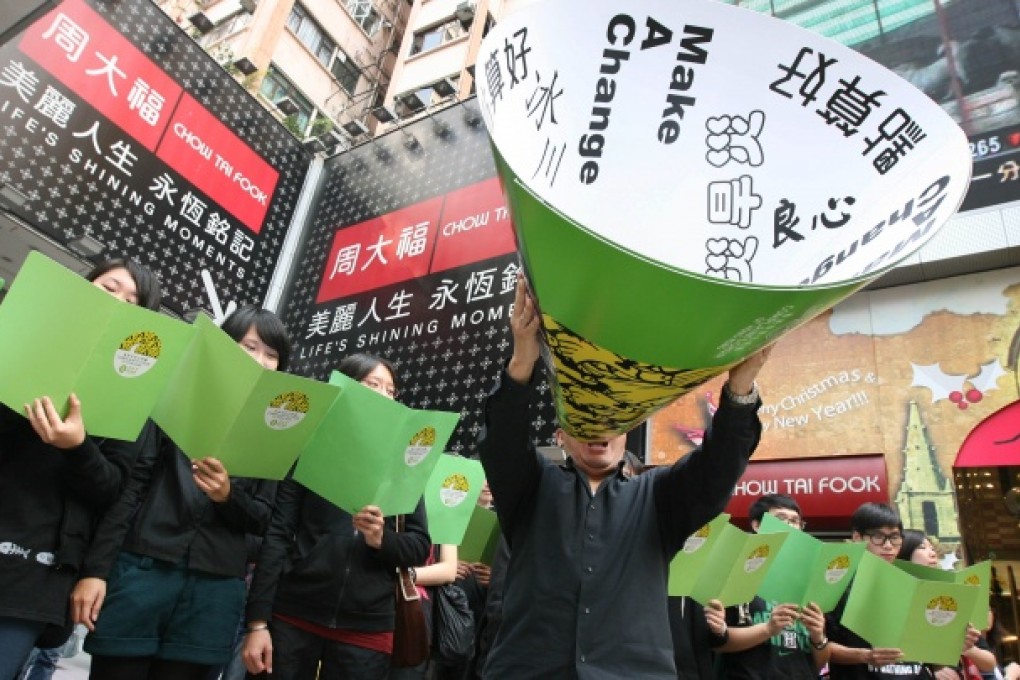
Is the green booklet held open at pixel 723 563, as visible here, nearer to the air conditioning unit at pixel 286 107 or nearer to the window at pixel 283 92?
the air conditioning unit at pixel 286 107

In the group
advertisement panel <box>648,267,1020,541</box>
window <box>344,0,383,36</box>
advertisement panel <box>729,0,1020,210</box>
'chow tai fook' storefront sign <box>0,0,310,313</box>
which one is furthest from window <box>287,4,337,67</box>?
advertisement panel <box>648,267,1020,541</box>

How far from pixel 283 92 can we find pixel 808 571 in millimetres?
10324

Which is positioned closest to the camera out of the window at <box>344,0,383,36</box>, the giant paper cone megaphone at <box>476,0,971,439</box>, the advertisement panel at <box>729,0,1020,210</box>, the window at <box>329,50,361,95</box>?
the giant paper cone megaphone at <box>476,0,971,439</box>

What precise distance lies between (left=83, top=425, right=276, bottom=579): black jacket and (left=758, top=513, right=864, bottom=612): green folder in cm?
166

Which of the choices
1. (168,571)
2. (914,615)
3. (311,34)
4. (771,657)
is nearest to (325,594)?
(168,571)

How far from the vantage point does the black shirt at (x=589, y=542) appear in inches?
48.0

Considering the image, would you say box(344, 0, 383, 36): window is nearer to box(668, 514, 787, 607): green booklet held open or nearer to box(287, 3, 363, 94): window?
box(287, 3, 363, 94): window

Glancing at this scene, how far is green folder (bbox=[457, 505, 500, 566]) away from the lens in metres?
2.75

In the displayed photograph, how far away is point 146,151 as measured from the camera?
232 inches

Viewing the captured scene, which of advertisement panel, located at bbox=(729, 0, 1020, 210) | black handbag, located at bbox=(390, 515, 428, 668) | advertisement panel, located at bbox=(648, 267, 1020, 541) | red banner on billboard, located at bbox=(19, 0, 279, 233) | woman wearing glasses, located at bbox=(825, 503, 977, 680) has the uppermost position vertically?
advertisement panel, located at bbox=(729, 0, 1020, 210)

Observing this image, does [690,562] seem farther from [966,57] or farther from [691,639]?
[966,57]

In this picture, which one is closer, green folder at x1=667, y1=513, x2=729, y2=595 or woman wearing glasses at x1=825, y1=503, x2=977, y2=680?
green folder at x1=667, y1=513, x2=729, y2=595

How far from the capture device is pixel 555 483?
144cm

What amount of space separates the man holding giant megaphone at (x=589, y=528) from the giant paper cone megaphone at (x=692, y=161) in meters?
0.14
